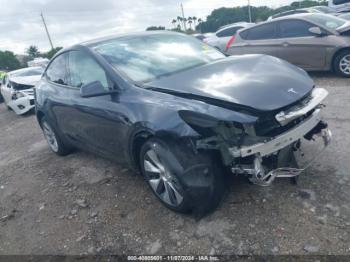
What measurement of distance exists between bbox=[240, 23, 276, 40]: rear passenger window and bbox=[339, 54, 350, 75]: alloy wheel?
177 cm

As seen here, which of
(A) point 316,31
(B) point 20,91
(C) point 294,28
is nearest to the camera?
(A) point 316,31

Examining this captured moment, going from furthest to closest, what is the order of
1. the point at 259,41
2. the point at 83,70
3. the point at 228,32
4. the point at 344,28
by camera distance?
the point at 228,32 → the point at 259,41 → the point at 344,28 → the point at 83,70

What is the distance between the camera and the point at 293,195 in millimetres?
3264

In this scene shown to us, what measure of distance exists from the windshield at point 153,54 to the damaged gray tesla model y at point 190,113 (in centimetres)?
1

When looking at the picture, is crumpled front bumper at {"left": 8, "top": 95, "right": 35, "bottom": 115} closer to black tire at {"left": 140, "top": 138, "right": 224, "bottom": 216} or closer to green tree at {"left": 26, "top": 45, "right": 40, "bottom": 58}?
black tire at {"left": 140, "top": 138, "right": 224, "bottom": 216}

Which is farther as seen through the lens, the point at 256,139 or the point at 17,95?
the point at 17,95

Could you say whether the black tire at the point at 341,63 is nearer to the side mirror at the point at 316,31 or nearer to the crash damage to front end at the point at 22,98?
the side mirror at the point at 316,31

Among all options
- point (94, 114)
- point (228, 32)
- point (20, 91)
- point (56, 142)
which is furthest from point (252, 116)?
point (228, 32)

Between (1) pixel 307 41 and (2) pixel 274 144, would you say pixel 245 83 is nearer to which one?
(2) pixel 274 144

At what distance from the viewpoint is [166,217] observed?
3.32 meters

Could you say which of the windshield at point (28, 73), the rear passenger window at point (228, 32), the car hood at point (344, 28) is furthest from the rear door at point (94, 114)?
the rear passenger window at point (228, 32)

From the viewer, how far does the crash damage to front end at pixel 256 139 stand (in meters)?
2.78

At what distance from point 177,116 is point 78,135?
204 cm

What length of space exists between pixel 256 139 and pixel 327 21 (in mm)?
6265
